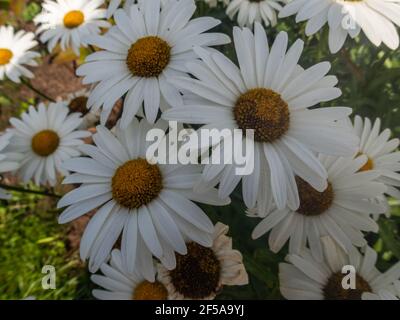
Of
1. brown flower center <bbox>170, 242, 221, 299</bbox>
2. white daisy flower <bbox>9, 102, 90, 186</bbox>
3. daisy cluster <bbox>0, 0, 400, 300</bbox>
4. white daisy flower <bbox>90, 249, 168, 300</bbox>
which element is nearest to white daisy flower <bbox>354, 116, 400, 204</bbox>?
daisy cluster <bbox>0, 0, 400, 300</bbox>

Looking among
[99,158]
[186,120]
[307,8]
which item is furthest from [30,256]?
[307,8]

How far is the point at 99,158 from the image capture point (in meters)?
1.10

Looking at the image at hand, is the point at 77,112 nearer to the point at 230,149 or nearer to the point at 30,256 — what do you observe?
the point at 30,256

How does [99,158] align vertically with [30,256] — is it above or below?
above

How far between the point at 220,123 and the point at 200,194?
0.18 metres

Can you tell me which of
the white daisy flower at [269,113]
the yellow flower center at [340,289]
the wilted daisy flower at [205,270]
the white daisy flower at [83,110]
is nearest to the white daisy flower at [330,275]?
the yellow flower center at [340,289]

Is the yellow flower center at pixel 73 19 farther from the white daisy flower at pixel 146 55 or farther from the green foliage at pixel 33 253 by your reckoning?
the green foliage at pixel 33 253

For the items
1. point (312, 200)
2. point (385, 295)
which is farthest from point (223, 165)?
point (385, 295)

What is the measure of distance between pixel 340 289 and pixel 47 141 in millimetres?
1320

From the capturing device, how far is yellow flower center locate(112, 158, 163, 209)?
101cm

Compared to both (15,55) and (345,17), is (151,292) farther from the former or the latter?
(15,55)

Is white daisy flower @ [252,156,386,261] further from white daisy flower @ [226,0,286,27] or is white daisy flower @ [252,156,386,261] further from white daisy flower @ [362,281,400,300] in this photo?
white daisy flower @ [226,0,286,27]

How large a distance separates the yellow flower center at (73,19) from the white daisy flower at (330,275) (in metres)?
1.59

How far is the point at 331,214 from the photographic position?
115 centimetres
